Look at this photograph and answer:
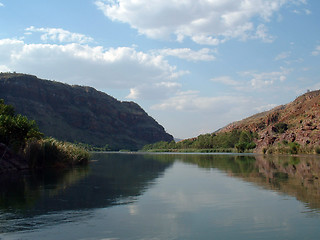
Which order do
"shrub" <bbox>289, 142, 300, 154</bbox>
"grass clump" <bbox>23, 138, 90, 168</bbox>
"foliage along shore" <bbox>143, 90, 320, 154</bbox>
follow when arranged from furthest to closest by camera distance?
1. "foliage along shore" <bbox>143, 90, 320, 154</bbox>
2. "shrub" <bbox>289, 142, 300, 154</bbox>
3. "grass clump" <bbox>23, 138, 90, 168</bbox>

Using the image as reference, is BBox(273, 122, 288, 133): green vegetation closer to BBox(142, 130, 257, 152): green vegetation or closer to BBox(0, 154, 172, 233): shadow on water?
BBox(142, 130, 257, 152): green vegetation

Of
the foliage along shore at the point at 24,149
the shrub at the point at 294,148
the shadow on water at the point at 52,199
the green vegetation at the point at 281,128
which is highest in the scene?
the green vegetation at the point at 281,128

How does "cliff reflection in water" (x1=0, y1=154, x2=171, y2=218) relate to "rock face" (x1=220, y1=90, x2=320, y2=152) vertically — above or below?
below

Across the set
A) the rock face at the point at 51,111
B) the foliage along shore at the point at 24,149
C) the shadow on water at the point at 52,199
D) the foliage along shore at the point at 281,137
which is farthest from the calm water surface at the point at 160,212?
the rock face at the point at 51,111

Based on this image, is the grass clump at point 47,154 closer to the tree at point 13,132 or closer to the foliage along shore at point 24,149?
the foliage along shore at point 24,149

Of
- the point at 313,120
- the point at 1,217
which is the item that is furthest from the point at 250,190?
the point at 313,120

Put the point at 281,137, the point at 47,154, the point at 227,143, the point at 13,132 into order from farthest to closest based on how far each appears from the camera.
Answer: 1. the point at 227,143
2. the point at 281,137
3. the point at 47,154
4. the point at 13,132

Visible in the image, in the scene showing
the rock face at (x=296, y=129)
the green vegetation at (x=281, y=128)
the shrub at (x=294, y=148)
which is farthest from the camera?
the green vegetation at (x=281, y=128)

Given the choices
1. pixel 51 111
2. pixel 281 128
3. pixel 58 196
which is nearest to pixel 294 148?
pixel 281 128

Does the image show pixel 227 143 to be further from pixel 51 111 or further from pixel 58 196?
pixel 58 196

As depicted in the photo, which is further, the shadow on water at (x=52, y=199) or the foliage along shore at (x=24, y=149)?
the foliage along shore at (x=24, y=149)

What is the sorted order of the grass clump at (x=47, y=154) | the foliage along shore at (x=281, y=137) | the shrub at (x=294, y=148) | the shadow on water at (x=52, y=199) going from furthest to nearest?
the foliage along shore at (x=281, y=137), the shrub at (x=294, y=148), the grass clump at (x=47, y=154), the shadow on water at (x=52, y=199)

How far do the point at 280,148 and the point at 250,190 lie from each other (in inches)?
2353

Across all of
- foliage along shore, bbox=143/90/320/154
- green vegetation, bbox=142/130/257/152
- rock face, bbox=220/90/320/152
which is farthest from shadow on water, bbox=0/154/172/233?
green vegetation, bbox=142/130/257/152
